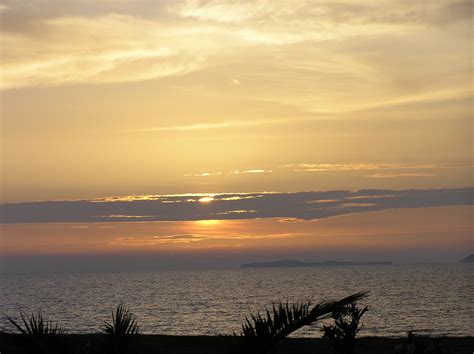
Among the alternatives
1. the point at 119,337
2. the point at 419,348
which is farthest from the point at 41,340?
the point at 419,348

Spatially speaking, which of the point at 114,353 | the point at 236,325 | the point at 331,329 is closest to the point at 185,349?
the point at 331,329

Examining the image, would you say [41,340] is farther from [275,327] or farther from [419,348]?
[419,348]

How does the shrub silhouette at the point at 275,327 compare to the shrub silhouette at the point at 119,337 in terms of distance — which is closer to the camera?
the shrub silhouette at the point at 275,327

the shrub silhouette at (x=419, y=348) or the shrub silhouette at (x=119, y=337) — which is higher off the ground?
the shrub silhouette at (x=119, y=337)

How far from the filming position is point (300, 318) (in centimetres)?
725

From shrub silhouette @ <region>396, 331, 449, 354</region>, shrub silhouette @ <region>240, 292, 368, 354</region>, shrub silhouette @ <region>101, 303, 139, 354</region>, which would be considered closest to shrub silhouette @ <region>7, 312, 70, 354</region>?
shrub silhouette @ <region>101, 303, 139, 354</region>

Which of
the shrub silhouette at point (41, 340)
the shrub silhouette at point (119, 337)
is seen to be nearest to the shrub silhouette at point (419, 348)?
the shrub silhouette at point (119, 337)

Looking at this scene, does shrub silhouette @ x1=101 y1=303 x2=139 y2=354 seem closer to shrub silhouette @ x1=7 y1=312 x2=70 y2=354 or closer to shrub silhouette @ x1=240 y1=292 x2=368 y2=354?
Answer: shrub silhouette @ x1=7 y1=312 x2=70 y2=354

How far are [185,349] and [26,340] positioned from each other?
36.2 metres

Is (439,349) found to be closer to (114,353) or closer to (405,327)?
(114,353)

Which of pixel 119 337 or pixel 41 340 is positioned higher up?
pixel 41 340

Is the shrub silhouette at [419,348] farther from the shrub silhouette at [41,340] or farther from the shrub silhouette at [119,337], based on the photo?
the shrub silhouette at [41,340]

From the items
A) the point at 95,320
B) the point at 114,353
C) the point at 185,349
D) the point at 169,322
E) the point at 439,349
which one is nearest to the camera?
the point at 114,353

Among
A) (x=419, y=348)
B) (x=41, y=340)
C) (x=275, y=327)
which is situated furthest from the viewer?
(x=419, y=348)
